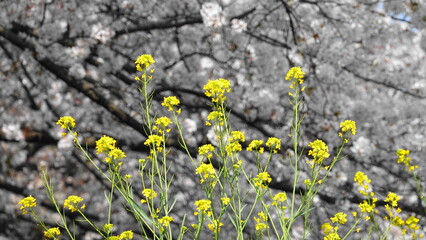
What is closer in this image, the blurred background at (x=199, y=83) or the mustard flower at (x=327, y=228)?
the mustard flower at (x=327, y=228)

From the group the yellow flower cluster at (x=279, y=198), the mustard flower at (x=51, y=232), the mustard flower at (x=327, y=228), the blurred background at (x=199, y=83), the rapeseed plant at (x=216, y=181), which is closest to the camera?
the rapeseed plant at (x=216, y=181)

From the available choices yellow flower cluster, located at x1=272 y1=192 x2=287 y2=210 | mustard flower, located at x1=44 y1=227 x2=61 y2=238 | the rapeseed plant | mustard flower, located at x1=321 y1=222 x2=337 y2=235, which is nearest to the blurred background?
the rapeseed plant

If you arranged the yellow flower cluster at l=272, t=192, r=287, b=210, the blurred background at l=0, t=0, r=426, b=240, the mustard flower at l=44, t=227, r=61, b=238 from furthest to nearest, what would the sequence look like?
the blurred background at l=0, t=0, r=426, b=240 < the yellow flower cluster at l=272, t=192, r=287, b=210 < the mustard flower at l=44, t=227, r=61, b=238

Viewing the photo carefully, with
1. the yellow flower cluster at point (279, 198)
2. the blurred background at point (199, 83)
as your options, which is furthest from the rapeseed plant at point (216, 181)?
the blurred background at point (199, 83)

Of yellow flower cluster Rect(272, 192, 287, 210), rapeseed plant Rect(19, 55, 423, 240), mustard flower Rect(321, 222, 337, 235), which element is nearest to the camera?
rapeseed plant Rect(19, 55, 423, 240)

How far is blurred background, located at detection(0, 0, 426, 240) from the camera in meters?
4.14

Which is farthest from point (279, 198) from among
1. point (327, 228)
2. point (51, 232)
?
point (51, 232)

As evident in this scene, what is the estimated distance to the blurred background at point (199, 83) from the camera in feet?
13.6

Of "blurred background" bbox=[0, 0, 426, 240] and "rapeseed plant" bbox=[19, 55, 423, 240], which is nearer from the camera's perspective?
"rapeseed plant" bbox=[19, 55, 423, 240]

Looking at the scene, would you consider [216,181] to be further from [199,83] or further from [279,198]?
[199,83]

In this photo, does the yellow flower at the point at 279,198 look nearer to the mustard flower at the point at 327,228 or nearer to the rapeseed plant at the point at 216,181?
the rapeseed plant at the point at 216,181

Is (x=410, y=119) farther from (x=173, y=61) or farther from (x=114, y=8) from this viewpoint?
(x=114, y=8)

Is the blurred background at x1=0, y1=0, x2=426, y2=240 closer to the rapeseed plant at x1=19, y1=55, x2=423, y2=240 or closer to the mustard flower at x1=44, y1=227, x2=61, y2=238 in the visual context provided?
the rapeseed plant at x1=19, y1=55, x2=423, y2=240

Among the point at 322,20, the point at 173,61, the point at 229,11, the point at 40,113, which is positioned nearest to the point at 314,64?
the point at 322,20
